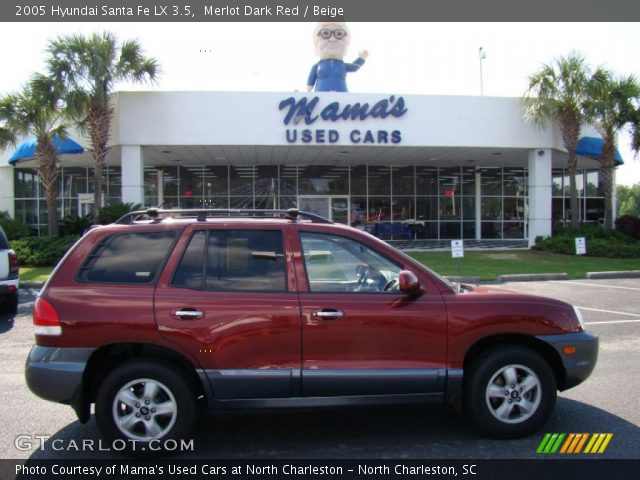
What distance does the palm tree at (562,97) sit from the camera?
2014 cm

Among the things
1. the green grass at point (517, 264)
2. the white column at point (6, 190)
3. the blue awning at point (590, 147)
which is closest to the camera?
the green grass at point (517, 264)

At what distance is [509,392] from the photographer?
4133 millimetres

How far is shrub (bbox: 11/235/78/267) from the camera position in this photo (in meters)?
16.7

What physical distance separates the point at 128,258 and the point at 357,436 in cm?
229

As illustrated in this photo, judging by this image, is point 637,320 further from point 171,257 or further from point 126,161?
point 126,161

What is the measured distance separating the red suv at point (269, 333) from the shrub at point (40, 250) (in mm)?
14022

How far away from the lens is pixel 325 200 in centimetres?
2652

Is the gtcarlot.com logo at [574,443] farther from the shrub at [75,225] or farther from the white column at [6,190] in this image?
the white column at [6,190]

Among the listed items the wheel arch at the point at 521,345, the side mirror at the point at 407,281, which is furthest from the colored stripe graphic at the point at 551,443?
the side mirror at the point at 407,281

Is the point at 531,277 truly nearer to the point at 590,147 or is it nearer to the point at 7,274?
the point at 590,147

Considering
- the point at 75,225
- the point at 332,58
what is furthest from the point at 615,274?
the point at 75,225

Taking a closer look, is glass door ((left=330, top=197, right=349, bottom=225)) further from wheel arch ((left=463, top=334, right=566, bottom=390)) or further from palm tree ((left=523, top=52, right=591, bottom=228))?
wheel arch ((left=463, top=334, right=566, bottom=390))

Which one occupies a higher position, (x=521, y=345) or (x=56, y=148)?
(x=56, y=148)

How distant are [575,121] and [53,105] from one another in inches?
735
